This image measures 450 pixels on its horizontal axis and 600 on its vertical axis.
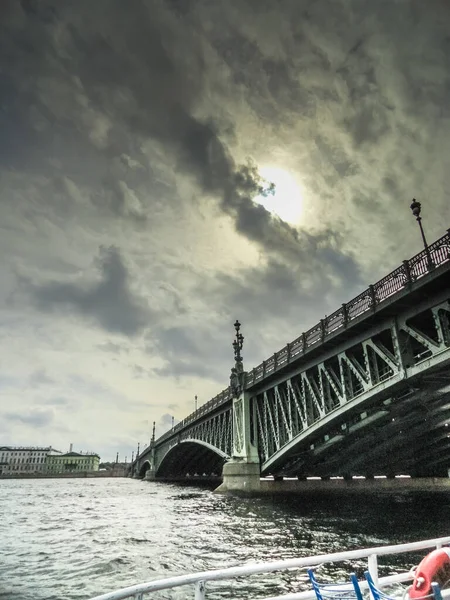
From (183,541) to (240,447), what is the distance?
20.9 metres

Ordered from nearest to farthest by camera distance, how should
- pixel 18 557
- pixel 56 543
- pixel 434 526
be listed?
1. pixel 18 557
2. pixel 56 543
3. pixel 434 526

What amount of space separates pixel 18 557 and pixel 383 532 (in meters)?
14.0

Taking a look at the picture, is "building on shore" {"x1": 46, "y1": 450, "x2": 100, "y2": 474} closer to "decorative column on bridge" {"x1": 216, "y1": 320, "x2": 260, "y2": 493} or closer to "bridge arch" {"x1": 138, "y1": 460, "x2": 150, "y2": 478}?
"bridge arch" {"x1": 138, "y1": 460, "x2": 150, "y2": 478}

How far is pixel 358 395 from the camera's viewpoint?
21.2 meters

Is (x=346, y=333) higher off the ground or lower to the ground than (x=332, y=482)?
higher

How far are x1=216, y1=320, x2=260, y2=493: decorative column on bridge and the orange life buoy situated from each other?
104 ft

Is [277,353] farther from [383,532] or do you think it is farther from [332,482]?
[332,482]

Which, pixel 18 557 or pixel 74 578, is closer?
pixel 74 578

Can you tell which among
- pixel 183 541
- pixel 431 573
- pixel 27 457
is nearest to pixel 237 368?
pixel 183 541

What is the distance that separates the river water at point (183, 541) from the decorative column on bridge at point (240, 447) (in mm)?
8267

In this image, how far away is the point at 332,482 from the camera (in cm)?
4200

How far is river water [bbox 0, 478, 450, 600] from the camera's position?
991 cm

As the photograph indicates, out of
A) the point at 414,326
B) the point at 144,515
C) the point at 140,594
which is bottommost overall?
the point at 144,515

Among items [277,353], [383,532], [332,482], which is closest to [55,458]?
[332,482]
